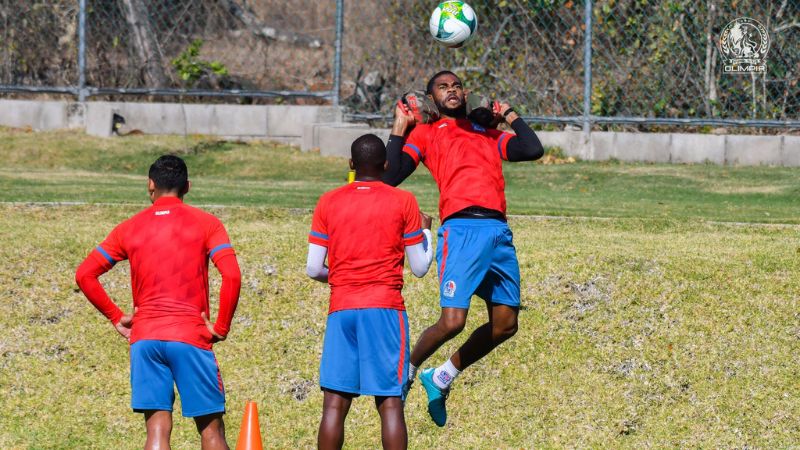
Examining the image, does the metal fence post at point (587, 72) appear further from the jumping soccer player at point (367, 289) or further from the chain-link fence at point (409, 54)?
the jumping soccer player at point (367, 289)

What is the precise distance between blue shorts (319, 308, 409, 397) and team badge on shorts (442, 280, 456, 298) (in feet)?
3.42

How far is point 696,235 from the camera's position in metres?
11.7

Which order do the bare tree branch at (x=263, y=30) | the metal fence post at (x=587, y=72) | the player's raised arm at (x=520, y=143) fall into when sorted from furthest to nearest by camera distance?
the bare tree branch at (x=263, y=30), the metal fence post at (x=587, y=72), the player's raised arm at (x=520, y=143)

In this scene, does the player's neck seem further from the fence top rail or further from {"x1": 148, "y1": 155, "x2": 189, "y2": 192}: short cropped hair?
the fence top rail

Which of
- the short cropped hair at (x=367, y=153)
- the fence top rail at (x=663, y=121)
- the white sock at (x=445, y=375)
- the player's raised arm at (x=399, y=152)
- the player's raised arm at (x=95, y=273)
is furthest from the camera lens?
the fence top rail at (x=663, y=121)

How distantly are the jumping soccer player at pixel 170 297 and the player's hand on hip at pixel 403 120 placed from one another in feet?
5.56

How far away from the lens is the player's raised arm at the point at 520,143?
746 centimetres

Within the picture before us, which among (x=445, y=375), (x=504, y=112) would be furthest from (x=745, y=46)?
(x=445, y=375)

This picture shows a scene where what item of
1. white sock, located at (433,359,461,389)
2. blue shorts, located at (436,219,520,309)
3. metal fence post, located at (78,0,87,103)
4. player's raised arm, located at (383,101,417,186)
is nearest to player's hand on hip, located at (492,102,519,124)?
player's raised arm, located at (383,101,417,186)

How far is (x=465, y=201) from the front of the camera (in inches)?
289

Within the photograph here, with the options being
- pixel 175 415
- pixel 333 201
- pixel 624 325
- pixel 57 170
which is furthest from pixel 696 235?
pixel 57 170

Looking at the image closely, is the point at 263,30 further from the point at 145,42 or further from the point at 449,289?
the point at 449,289

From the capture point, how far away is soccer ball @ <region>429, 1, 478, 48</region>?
347 inches

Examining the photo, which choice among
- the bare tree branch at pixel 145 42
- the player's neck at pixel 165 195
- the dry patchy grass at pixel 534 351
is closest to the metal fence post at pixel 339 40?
the bare tree branch at pixel 145 42
